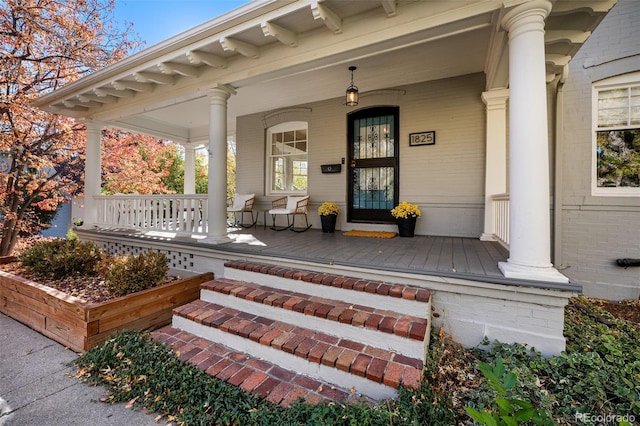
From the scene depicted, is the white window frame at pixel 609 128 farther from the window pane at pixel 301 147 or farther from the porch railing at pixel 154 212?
the porch railing at pixel 154 212

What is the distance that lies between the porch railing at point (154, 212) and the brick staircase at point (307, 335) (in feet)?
5.24

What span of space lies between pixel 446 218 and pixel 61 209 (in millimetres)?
11129

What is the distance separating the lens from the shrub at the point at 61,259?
338 centimetres

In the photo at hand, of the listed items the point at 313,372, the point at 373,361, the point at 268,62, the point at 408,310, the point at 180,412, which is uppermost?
the point at 268,62

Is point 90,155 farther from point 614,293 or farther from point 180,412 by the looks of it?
point 614,293

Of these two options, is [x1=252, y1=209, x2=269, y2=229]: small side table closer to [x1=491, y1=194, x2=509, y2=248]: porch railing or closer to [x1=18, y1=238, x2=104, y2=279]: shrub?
[x1=18, y1=238, x2=104, y2=279]: shrub

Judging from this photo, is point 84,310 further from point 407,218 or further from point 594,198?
point 594,198

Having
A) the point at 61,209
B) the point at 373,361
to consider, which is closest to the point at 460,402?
the point at 373,361

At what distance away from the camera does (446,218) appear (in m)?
4.53

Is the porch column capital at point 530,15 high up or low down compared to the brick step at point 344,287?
up

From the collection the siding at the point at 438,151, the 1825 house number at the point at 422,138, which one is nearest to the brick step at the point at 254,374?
the siding at the point at 438,151

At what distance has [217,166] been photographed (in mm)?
3723

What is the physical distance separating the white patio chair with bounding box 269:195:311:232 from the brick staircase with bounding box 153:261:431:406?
8.01ft

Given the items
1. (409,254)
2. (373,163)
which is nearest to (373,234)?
(373,163)
